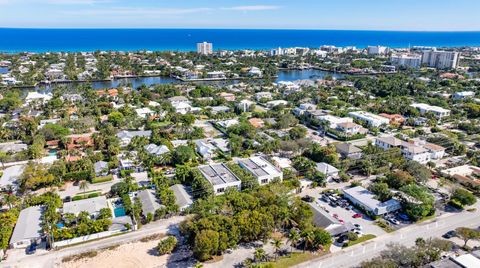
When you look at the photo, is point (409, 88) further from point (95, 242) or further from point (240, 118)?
point (95, 242)

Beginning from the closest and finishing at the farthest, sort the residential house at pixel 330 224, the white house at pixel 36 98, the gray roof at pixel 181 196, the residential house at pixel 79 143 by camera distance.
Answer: the residential house at pixel 330 224, the gray roof at pixel 181 196, the residential house at pixel 79 143, the white house at pixel 36 98

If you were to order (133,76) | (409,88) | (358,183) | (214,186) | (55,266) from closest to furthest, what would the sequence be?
(55,266) < (214,186) < (358,183) < (409,88) < (133,76)

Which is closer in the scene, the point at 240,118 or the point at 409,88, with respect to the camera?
the point at 240,118

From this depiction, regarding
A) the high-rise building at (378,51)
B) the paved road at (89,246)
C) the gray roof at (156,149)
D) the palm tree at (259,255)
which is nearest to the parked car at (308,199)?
the palm tree at (259,255)

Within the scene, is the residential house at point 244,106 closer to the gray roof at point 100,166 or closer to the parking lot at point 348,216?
the gray roof at point 100,166

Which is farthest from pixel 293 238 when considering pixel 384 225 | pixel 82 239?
pixel 82 239

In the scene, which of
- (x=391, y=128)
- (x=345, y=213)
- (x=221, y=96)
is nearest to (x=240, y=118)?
(x=221, y=96)

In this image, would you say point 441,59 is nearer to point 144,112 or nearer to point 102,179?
point 144,112
